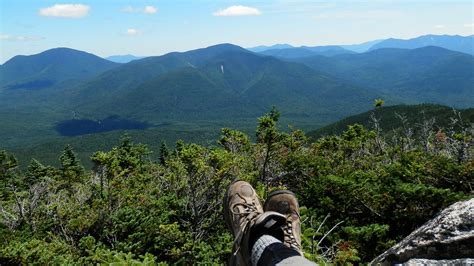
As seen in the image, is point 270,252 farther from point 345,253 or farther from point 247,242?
point 345,253

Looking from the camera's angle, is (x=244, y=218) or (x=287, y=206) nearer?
(x=244, y=218)

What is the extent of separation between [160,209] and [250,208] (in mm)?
4999

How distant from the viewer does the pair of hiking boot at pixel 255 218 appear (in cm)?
330

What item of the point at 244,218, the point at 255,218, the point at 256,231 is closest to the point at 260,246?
the point at 256,231

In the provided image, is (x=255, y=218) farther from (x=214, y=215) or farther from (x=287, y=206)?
(x=214, y=215)

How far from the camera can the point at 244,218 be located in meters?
4.11

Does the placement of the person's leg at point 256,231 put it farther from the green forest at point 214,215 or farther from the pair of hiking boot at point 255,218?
the green forest at point 214,215

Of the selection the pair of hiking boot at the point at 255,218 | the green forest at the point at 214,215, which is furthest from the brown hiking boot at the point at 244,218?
the green forest at the point at 214,215

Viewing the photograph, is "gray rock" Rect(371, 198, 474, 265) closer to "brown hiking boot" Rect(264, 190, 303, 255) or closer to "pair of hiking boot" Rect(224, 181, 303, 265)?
"pair of hiking boot" Rect(224, 181, 303, 265)

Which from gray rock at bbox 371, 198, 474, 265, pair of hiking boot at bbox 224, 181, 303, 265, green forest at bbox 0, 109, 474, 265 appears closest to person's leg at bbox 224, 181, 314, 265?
pair of hiking boot at bbox 224, 181, 303, 265

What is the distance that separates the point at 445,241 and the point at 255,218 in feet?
5.34

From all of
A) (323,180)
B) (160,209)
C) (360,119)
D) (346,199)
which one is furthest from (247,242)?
(360,119)

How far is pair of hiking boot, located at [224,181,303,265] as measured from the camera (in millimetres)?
3301

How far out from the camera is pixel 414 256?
91.5 inches
